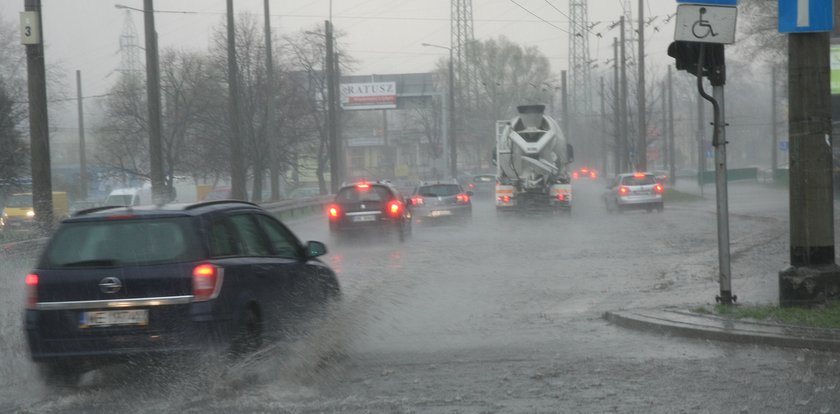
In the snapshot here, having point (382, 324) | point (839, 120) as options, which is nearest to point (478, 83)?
point (839, 120)

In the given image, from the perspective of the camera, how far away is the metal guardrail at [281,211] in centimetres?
1845

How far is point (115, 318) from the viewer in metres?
7.77

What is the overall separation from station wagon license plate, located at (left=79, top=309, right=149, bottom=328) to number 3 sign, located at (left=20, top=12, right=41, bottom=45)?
39.8 ft

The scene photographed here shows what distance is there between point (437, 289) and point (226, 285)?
7481 millimetres

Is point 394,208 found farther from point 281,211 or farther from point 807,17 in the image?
point 807,17

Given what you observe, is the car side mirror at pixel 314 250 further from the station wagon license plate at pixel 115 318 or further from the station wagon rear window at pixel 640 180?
the station wagon rear window at pixel 640 180

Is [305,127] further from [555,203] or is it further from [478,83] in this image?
[478,83]

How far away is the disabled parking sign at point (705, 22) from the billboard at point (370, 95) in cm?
7826

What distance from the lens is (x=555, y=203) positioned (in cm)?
3778

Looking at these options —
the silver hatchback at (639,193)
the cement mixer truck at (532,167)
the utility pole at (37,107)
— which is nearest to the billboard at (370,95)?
the silver hatchback at (639,193)

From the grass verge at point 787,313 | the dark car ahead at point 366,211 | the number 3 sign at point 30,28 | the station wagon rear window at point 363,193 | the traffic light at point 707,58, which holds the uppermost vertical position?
the number 3 sign at point 30,28

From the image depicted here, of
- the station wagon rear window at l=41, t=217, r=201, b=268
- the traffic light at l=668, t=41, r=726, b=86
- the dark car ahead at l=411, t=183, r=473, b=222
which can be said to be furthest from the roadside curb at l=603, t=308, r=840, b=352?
the dark car ahead at l=411, t=183, r=473, b=222

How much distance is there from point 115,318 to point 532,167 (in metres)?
30.7

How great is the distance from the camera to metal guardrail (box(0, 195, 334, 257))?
727 inches
